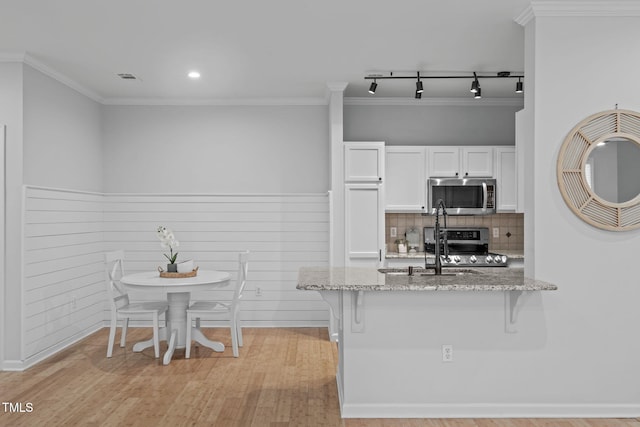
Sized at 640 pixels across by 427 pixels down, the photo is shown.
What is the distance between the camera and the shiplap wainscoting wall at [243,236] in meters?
6.21

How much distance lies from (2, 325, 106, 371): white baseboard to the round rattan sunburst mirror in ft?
14.5

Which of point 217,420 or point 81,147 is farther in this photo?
point 81,147

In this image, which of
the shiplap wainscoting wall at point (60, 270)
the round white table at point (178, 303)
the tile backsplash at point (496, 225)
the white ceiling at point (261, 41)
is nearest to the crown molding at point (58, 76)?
the white ceiling at point (261, 41)

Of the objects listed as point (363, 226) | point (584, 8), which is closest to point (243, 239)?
point (363, 226)

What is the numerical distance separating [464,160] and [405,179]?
2.22 feet

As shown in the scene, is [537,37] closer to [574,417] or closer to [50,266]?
[574,417]

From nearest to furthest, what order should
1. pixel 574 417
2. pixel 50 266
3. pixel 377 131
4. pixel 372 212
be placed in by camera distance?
pixel 574 417, pixel 50 266, pixel 372 212, pixel 377 131

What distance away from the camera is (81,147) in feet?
18.6

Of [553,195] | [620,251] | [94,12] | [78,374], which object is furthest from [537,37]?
[78,374]

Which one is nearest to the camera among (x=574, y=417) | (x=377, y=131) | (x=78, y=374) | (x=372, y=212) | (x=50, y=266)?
(x=574, y=417)

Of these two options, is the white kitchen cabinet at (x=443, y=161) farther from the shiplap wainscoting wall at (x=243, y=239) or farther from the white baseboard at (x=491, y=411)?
the white baseboard at (x=491, y=411)

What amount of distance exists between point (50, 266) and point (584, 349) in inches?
175

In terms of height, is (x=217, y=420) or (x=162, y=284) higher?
(x=162, y=284)

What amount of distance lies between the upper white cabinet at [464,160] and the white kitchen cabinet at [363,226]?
0.77 meters
